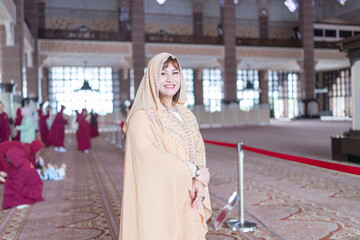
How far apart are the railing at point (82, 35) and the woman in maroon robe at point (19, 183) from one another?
1394 cm

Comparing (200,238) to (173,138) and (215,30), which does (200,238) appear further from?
(215,30)

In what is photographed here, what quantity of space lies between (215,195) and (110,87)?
64.5ft

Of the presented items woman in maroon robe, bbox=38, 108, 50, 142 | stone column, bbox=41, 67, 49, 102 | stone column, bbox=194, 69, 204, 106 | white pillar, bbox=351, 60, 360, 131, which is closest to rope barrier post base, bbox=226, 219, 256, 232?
white pillar, bbox=351, 60, 360, 131

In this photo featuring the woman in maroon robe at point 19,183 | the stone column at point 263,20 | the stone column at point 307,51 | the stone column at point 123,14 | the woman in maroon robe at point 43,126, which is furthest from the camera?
the stone column at point 263,20

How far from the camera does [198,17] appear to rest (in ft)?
77.1

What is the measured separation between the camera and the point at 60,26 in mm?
21219

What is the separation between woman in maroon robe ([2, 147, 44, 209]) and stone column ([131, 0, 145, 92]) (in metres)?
13.9

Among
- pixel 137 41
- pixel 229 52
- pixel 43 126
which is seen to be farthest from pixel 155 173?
Result: pixel 229 52

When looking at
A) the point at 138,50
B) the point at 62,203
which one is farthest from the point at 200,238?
the point at 138,50

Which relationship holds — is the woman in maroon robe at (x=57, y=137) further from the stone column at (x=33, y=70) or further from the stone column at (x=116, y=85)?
the stone column at (x=116, y=85)

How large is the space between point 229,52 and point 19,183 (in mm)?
16588

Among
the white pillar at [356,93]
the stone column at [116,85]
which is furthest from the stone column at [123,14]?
the white pillar at [356,93]

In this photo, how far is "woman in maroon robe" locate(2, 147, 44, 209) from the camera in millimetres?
3945

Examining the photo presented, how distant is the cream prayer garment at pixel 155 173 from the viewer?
157 centimetres
